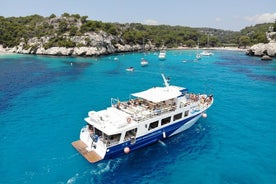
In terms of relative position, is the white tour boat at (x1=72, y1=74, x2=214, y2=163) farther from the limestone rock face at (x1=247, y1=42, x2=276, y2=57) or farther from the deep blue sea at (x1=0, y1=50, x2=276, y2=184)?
the limestone rock face at (x1=247, y1=42, x2=276, y2=57)

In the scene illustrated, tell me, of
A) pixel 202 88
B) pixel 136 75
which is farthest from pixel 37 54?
pixel 202 88

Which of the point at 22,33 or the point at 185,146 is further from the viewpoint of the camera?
the point at 22,33

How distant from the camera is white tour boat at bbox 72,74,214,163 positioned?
74.0ft

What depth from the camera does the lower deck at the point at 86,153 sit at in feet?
70.8

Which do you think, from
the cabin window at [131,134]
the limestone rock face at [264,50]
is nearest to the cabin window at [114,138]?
the cabin window at [131,134]

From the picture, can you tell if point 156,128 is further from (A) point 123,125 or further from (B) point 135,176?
(B) point 135,176

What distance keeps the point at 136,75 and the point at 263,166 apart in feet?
167

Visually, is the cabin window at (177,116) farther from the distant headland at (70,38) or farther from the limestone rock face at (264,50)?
the limestone rock face at (264,50)

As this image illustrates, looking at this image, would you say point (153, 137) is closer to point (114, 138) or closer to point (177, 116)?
point (177, 116)

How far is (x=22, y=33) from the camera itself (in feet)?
486

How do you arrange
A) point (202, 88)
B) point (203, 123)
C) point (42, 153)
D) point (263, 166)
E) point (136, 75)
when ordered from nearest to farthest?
point (263, 166), point (42, 153), point (203, 123), point (202, 88), point (136, 75)

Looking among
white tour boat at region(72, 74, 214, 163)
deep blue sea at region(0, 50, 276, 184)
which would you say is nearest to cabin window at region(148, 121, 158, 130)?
white tour boat at region(72, 74, 214, 163)

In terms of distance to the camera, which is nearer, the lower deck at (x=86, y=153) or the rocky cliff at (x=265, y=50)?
the lower deck at (x=86, y=153)

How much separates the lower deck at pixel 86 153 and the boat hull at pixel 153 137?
1.08m
